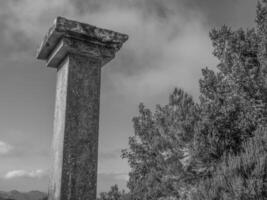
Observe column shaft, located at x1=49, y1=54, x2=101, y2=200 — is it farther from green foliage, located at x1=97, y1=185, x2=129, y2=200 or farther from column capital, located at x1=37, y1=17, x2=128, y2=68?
green foliage, located at x1=97, y1=185, x2=129, y2=200

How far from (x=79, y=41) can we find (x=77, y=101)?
510 mm

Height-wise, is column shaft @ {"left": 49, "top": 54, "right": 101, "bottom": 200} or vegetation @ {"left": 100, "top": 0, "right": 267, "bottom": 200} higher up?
vegetation @ {"left": 100, "top": 0, "right": 267, "bottom": 200}

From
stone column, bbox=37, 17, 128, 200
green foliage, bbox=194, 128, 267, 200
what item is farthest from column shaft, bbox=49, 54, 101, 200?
green foliage, bbox=194, 128, 267, 200

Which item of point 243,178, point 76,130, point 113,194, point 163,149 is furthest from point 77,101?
point 113,194

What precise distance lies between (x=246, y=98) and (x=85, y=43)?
1325 cm

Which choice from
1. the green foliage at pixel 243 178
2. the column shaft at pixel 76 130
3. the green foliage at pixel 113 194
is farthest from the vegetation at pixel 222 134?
the column shaft at pixel 76 130

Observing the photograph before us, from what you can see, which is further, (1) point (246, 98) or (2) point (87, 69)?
(1) point (246, 98)

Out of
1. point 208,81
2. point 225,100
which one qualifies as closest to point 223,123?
point 225,100

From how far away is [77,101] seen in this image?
325 centimetres

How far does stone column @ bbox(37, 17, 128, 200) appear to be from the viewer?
3080 millimetres

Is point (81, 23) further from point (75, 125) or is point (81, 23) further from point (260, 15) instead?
point (260, 15)

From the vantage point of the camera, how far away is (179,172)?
57.5ft

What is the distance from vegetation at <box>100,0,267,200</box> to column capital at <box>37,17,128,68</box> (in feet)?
30.9

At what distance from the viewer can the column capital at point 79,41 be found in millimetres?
3227
